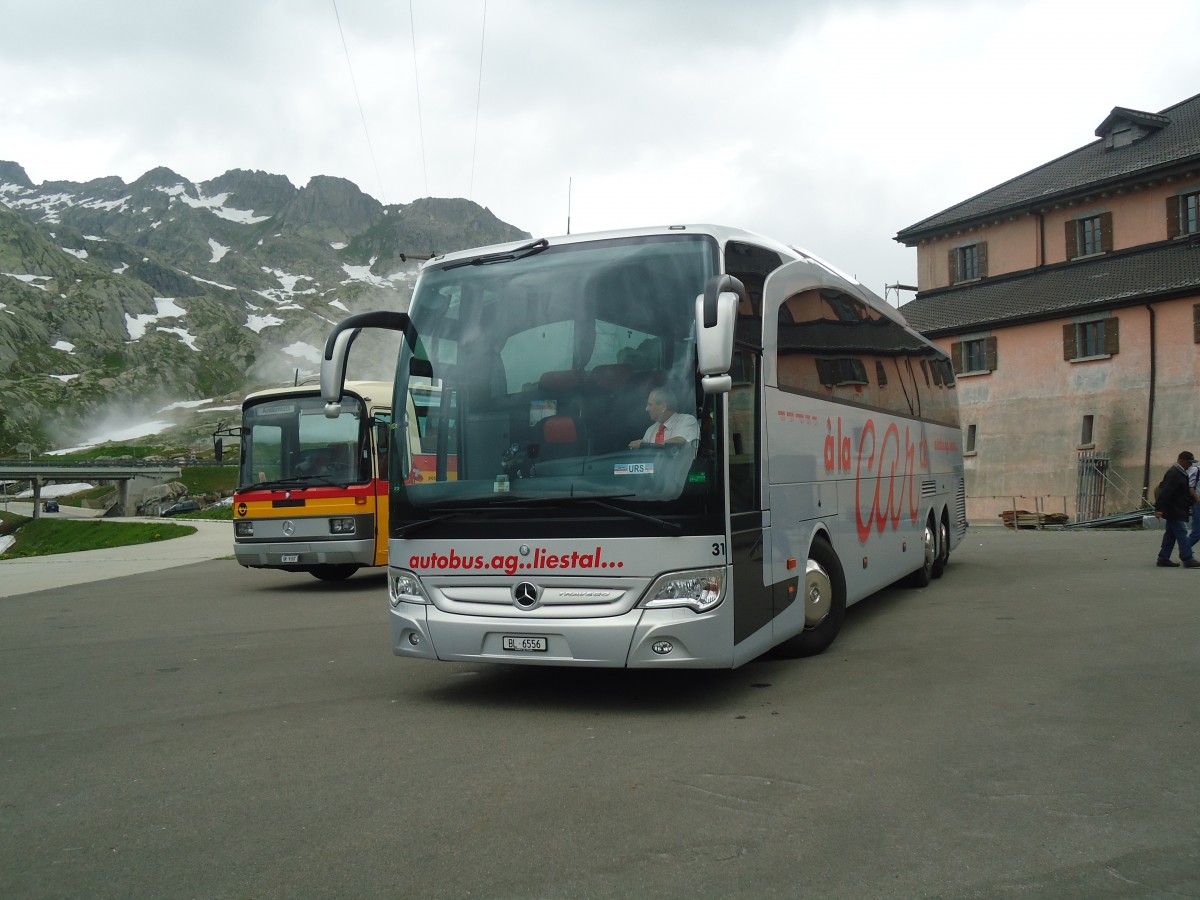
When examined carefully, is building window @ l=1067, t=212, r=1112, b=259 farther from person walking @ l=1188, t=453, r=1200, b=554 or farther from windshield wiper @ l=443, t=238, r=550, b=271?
windshield wiper @ l=443, t=238, r=550, b=271

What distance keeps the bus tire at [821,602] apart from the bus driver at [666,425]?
2.45 metres

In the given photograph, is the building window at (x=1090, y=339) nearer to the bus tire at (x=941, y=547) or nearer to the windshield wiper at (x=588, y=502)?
the bus tire at (x=941, y=547)

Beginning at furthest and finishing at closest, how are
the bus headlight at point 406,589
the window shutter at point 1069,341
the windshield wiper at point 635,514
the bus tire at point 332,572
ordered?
the window shutter at point 1069,341 → the bus tire at point 332,572 → the bus headlight at point 406,589 → the windshield wiper at point 635,514

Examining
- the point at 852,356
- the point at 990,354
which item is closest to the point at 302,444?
the point at 852,356

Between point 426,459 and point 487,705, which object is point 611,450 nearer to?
point 426,459

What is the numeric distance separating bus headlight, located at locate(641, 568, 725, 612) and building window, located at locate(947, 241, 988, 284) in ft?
129

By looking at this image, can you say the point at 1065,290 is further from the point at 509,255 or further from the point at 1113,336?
the point at 509,255

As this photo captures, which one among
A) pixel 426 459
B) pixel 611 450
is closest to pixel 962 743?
pixel 611 450

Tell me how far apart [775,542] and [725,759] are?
2.29 metres

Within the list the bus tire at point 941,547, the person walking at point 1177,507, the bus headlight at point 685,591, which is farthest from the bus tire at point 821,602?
the person walking at point 1177,507

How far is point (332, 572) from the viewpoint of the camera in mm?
18469

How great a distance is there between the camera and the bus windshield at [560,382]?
6.84 metres

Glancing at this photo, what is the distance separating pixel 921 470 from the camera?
13.4m

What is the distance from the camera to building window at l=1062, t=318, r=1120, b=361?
120ft
